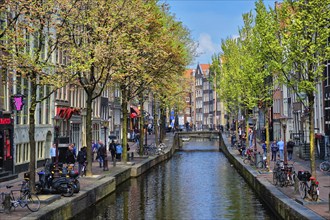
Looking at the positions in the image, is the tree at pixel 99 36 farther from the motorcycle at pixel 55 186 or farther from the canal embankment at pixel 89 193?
the motorcycle at pixel 55 186

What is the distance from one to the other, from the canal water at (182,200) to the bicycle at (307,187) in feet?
6.33

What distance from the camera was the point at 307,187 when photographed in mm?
23938

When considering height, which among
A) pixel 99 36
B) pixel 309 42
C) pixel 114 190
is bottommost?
pixel 114 190

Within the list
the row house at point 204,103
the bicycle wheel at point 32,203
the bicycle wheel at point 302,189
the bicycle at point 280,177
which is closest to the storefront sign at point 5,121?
the bicycle wheel at point 32,203

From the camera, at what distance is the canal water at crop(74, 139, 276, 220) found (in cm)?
2611

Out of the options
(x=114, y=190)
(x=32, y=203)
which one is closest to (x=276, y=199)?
(x=32, y=203)

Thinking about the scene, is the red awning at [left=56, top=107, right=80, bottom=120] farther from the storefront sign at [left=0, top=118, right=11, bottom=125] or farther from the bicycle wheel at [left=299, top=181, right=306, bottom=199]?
the bicycle wheel at [left=299, top=181, right=306, bottom=199]

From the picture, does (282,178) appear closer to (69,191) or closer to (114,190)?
(114,190)

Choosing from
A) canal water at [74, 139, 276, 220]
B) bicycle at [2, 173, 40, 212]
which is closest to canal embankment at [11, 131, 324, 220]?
bicycle at [2, 173, 40, 212]

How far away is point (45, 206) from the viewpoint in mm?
22047

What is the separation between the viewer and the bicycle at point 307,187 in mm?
23328

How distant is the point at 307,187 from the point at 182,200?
28.7 ft

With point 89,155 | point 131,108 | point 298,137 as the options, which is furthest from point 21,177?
point 131,108

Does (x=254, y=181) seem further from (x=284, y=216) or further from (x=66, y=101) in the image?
(x=66, y=101)
